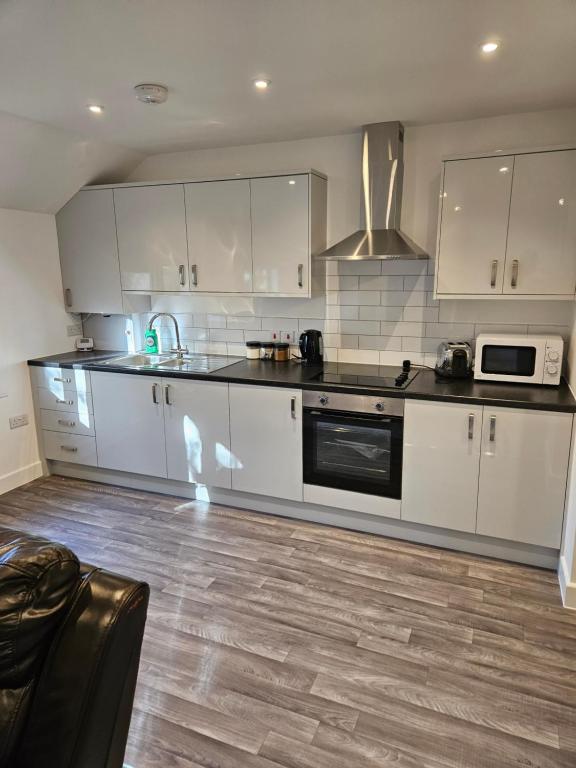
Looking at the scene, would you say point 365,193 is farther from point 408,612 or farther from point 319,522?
point 408,612

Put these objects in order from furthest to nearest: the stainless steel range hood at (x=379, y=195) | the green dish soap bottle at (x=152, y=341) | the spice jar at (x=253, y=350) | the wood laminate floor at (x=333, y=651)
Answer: the green dish soap bottle at (x=152, y=341), the spice jar at (x=253, y=350), the stainless steel range hood at (x=379, y=195), the wood laminate floor at (x=333, y=651)

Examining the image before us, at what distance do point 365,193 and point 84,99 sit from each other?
1.66 metres

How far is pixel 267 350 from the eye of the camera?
12.5ft

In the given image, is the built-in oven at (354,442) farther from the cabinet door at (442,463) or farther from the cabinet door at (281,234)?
the cabinet door at (281,234)

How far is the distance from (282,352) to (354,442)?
3.25 feet

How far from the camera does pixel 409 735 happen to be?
1829 millimetres

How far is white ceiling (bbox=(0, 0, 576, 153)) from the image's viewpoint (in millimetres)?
1816

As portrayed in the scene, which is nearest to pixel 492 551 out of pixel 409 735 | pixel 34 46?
pixel 409 735

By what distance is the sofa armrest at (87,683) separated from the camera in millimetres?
1039

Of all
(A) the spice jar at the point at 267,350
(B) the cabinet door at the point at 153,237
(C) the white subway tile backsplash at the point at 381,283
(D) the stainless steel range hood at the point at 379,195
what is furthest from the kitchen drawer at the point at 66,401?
(C) the white subway tile backsplash at the point at 381,283

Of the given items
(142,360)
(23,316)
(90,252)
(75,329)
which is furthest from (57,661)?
(75,329)

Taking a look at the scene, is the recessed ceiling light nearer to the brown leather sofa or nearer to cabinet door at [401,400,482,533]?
cabinet door at [401,400,482,533]

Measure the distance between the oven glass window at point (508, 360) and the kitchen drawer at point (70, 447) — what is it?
2.80 m

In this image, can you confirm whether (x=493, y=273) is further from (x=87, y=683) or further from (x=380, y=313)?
(x=87, y=683)
